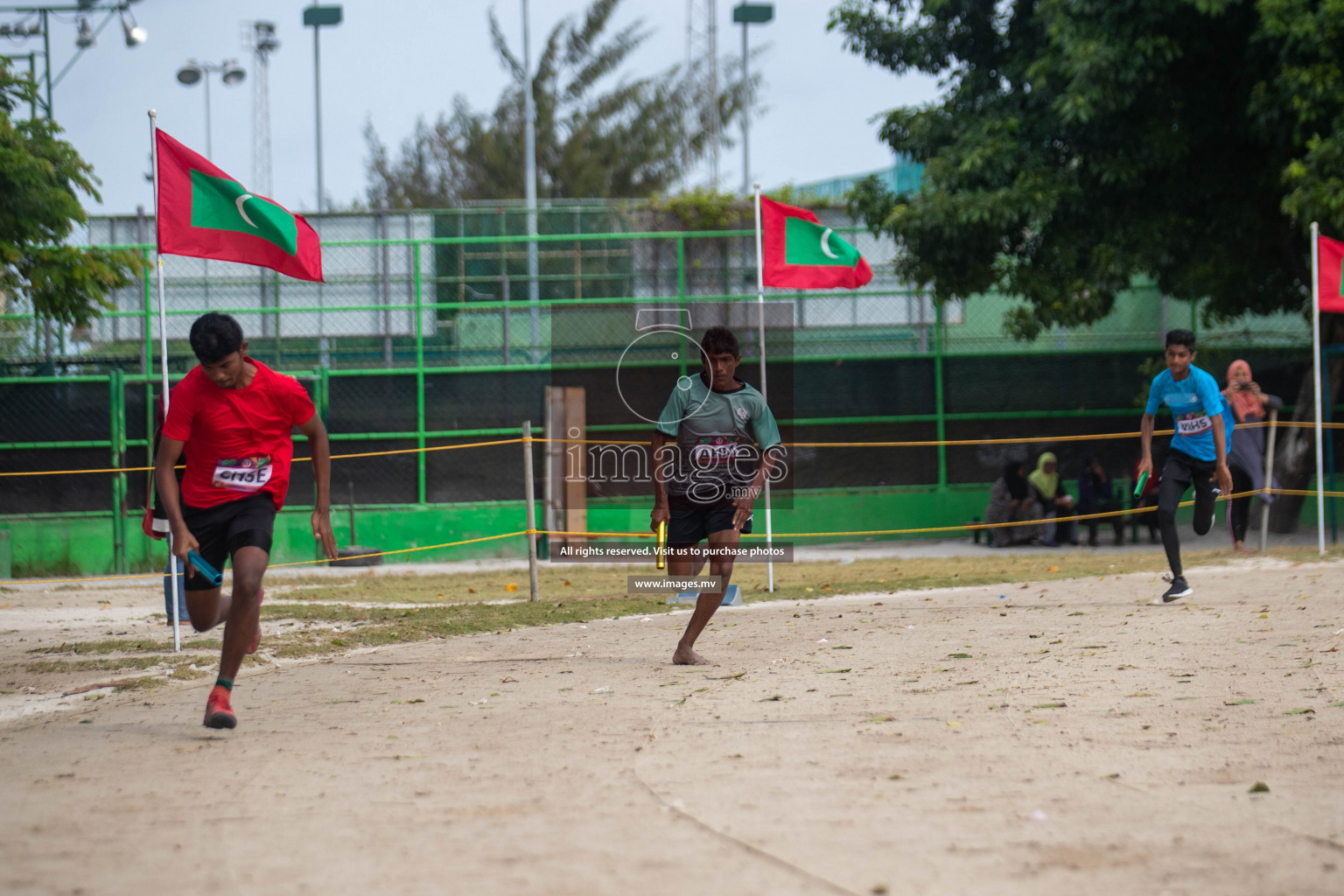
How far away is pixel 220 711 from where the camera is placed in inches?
200

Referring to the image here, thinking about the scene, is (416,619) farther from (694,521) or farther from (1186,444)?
(1186,444)

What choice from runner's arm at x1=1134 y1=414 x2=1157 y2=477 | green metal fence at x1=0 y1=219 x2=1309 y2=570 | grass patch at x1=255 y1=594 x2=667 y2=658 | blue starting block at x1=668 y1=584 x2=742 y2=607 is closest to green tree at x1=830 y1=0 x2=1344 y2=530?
green metal fence at x1=0 y1=219 x2=1309 y2=570

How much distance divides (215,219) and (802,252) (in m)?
4.86

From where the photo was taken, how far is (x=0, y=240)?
11.7m

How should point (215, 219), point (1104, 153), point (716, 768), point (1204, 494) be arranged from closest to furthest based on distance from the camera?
point (716, 768) → point (215, 219) → point (1204, 494) → point (1104, 153)

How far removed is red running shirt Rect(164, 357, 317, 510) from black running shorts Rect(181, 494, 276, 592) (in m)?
0.03

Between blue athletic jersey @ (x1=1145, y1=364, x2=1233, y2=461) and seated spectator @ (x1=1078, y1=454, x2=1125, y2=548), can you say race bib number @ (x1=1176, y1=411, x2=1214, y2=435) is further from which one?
seated spectator @ (x1=1078, y1=454, x2=1125, y2=548)

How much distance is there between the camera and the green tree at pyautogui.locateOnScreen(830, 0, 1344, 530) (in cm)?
1341

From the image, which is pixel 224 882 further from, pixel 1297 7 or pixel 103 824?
pixel 1297 7

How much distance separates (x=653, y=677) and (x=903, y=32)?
12.1 metres

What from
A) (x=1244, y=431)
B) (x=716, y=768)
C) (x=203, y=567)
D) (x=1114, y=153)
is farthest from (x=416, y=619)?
(x=1114, y=153)

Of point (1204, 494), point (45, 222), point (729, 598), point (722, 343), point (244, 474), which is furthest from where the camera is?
point (45, 222)

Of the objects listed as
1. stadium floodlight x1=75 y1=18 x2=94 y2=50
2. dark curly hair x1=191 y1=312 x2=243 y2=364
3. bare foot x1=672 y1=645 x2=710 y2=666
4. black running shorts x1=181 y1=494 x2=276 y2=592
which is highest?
stadium floodlight x1=75 y1=18 x2=94 y2=50

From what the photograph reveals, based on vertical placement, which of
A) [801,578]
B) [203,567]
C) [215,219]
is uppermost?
[215,219]
